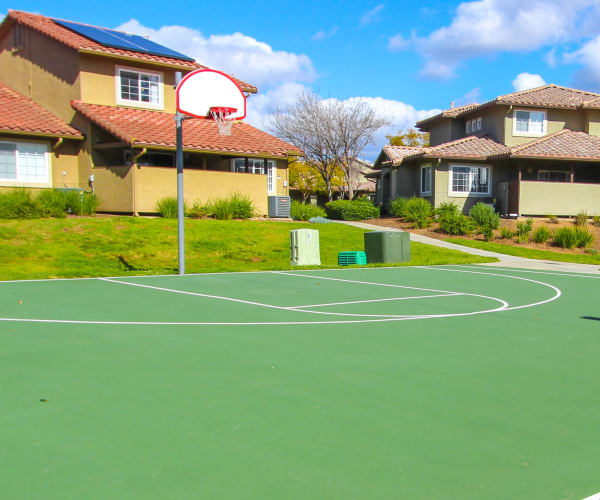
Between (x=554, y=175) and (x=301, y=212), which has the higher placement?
(x=554, y=175)

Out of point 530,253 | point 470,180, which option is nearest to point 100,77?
point 530,253

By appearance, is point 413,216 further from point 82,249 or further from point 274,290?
point 274,290

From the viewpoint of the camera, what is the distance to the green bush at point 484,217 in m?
28.9

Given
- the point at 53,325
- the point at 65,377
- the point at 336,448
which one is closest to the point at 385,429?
the point at 336,448

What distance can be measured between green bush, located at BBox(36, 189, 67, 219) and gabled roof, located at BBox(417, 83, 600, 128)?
23587 mm

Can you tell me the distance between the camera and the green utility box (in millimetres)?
19406

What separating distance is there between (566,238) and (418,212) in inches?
278

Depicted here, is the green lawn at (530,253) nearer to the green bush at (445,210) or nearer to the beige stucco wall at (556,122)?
the green bush at (445,210)

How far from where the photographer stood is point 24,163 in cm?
2436

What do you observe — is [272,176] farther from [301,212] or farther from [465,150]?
[465,150]

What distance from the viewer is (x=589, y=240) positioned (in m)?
27.0

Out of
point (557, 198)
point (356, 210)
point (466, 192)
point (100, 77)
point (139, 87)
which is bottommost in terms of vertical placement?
point (356, 210)

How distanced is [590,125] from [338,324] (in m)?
32.3

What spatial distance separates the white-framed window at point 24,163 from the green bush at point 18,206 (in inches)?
131
